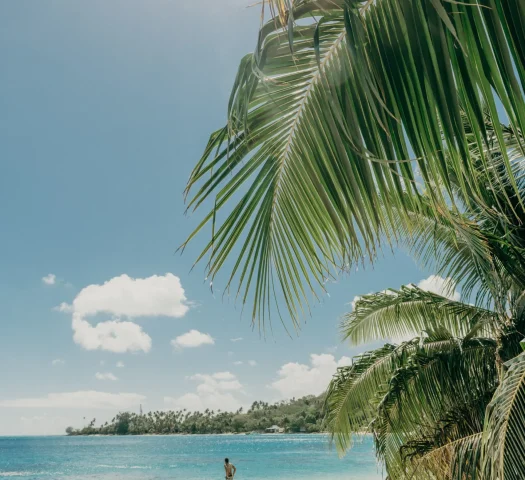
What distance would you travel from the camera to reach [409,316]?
7227 mm

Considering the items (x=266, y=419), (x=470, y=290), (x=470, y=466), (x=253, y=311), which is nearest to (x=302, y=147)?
(x=253, y=311)

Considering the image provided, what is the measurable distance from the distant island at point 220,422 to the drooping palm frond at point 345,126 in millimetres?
101922

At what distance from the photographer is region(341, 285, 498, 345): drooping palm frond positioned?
638cm

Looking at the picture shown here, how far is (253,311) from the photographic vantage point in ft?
6.05

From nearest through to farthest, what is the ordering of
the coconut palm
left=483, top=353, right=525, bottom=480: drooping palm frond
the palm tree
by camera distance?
left=483, top=353, right=525, bottom=480: drooping palm frond, the palm tree, the coconut palm

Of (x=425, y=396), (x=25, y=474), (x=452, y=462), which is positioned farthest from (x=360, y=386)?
(x=25, y=474)

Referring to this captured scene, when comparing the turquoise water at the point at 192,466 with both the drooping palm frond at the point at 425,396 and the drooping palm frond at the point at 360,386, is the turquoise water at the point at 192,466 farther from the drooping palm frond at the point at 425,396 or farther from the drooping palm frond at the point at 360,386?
the drooping palm frond at the point at 425,396

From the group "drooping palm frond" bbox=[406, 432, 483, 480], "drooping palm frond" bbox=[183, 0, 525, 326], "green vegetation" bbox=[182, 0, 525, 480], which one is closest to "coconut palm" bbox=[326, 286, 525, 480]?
"drooping palm frond" bbox=[406, 432, 483, 480]

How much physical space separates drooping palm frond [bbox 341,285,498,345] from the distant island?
95608 mm

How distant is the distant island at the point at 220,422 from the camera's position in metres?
106

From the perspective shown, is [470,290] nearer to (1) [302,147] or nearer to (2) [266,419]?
(1) [302,147]

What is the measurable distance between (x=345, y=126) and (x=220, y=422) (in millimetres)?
126448

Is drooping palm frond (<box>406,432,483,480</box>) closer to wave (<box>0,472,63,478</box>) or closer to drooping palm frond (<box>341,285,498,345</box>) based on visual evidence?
drooping palm frond (<box>341,285,498,345</box>)

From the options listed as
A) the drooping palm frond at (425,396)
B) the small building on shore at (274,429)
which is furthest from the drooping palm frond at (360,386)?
the small building on shore at (274,429)
